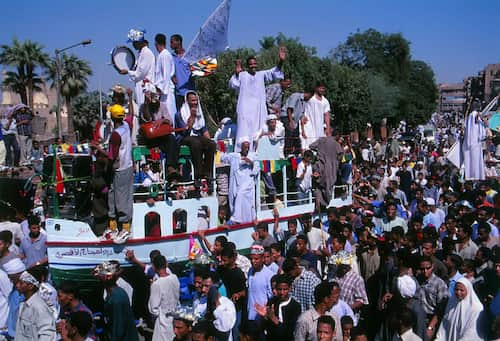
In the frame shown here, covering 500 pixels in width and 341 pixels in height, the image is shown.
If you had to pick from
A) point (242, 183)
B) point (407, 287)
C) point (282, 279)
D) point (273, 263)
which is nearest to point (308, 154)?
point (242, 183)

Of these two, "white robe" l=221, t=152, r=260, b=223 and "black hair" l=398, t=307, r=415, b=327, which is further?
"white robe" l=221, t=152, r=260, b=223

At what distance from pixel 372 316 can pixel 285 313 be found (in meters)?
2.32

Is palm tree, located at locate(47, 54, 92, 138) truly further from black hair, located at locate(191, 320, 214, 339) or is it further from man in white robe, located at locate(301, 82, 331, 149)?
black hair, located at locate(191, 320, 214, 339)

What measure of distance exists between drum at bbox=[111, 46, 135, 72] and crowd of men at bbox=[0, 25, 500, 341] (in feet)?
0.91

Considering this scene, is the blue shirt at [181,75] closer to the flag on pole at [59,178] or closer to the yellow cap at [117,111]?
the yellow cap at [117,111]

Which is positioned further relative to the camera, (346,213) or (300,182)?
(300,182)

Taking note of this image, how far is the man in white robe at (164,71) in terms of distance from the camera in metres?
10.9

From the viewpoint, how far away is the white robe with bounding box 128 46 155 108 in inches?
426

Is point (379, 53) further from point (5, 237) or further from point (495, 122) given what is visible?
point (5, 237)

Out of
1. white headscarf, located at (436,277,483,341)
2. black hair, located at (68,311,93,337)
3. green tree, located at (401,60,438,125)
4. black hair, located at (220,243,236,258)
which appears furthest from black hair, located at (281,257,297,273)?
green tree, located at (401,60,438,125)

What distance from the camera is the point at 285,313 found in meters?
6.32

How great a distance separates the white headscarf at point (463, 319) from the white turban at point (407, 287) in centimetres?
56

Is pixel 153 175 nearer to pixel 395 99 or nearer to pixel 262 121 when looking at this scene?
pixel 262 121

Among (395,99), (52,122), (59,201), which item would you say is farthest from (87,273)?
(52,122)
